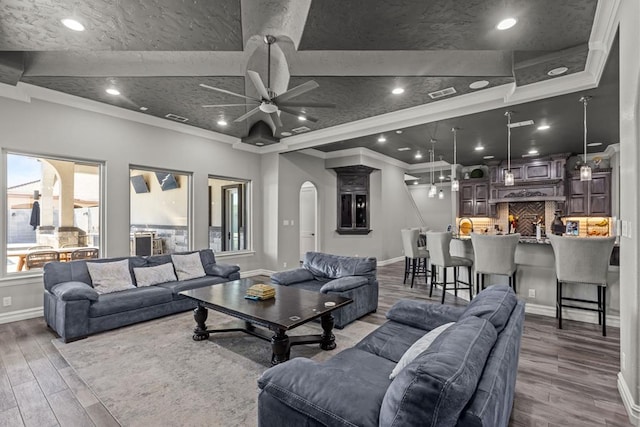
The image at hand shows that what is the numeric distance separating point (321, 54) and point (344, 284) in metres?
2.79

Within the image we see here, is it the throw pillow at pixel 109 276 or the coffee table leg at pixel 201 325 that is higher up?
the throw pillow at pixel 109 276

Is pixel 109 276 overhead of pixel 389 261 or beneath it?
overhead

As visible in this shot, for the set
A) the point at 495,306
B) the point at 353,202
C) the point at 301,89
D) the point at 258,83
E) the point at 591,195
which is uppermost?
the point at 258,83

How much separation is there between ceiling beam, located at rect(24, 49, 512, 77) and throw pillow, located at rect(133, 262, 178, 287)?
256 cm

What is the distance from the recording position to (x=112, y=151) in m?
4.92

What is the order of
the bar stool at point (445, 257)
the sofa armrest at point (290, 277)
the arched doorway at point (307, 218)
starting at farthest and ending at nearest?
the arched doorway at point (307, 218) → the bar stool at point (445, 257) → the sofa armrest at point (290, 277)

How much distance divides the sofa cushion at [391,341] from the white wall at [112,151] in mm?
4427

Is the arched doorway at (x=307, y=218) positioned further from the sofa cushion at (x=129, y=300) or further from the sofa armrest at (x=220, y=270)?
the sofa cushion at (x=129, y=300)

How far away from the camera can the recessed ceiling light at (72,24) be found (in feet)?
9.05

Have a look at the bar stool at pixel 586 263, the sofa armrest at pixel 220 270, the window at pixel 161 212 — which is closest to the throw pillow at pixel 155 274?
the sofa armrest at pixel 220 270

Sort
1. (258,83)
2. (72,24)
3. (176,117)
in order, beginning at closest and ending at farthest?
(72,24), (258,83), (176,117)

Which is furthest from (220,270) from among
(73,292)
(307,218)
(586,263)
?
(586,263)

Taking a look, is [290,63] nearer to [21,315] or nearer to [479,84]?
[479,84]

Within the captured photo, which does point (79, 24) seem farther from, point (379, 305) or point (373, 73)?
point (379, 305)
